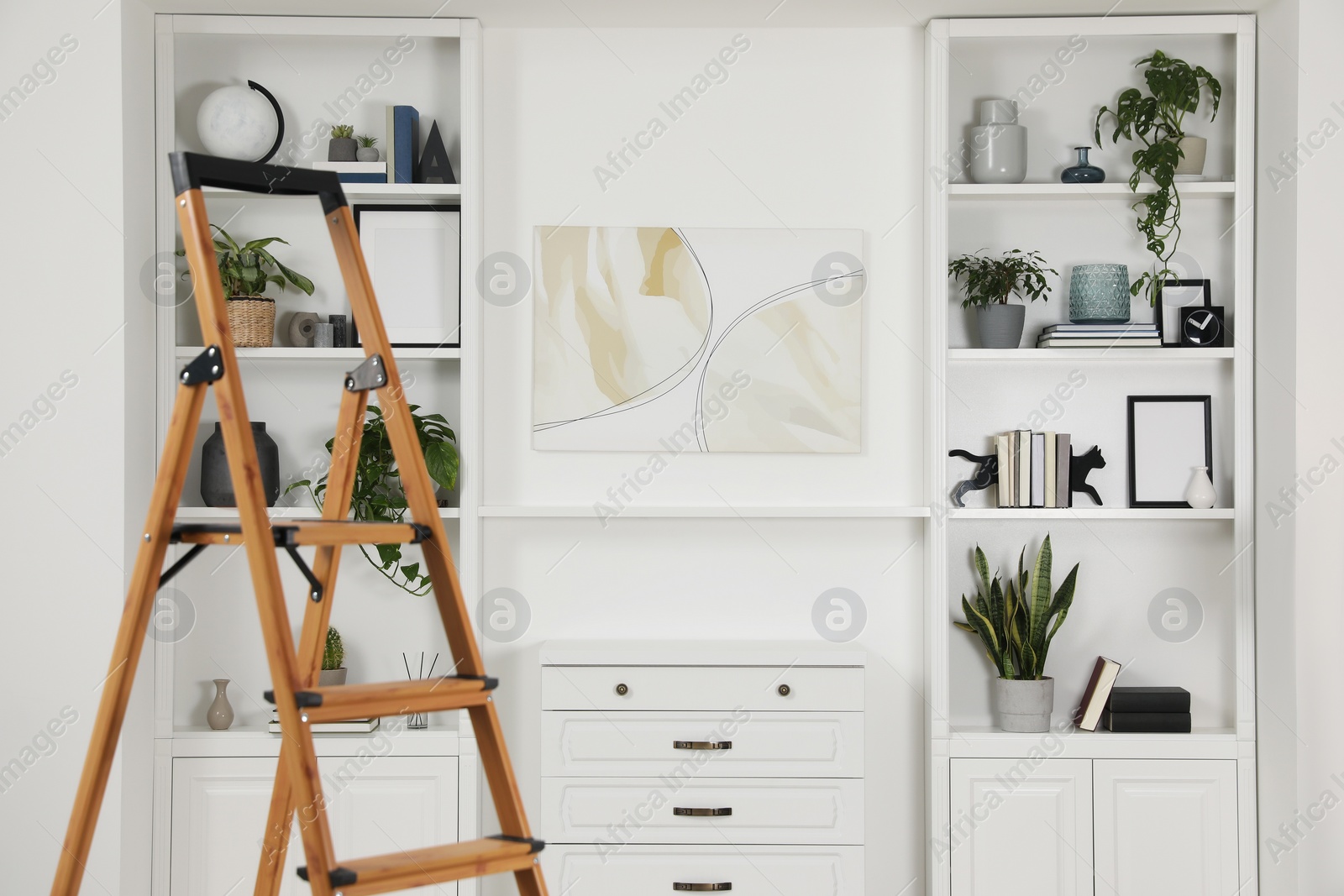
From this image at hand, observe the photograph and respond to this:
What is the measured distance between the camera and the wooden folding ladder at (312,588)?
1354 mm

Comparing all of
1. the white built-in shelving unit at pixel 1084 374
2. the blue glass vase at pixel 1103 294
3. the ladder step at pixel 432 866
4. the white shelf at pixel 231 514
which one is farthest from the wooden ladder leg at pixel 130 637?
the blue glass vase at pixel 1103 294

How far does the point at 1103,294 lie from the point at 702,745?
5.41 ft

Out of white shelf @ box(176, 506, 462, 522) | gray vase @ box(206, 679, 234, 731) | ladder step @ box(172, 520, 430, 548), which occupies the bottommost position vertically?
gray vase @ box(206, 679, 234, 731)

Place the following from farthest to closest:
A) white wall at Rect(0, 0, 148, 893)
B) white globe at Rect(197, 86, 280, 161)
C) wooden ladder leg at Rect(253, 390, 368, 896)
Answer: white globe at Rect(197, 86, 280, 161), white wall at Rect(0, 0, 148, 893), wooden ladder leg at Rect(253, 390, 368, 896)

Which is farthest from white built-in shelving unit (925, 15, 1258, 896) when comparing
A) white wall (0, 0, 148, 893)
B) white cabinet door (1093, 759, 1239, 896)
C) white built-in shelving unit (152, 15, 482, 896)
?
white wall (0, 0, 148, 893)

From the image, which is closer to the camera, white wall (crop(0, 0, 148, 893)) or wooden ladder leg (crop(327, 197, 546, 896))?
wooden ladder leg (crop(327, 197, 546, 896))

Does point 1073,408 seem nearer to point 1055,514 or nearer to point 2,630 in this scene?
point 1055,514

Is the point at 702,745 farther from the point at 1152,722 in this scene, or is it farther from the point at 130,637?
the point at 130,637

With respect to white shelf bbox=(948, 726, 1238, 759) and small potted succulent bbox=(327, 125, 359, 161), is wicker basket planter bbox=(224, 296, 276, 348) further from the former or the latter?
white shelf bbox=(948, 726, 1238, 759)

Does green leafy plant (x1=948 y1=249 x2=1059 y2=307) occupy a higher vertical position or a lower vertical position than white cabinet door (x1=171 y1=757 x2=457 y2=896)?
higher

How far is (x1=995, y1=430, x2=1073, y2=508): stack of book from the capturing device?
2678 mm

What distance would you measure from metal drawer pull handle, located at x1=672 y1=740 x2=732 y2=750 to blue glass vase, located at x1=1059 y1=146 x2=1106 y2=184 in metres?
1.80

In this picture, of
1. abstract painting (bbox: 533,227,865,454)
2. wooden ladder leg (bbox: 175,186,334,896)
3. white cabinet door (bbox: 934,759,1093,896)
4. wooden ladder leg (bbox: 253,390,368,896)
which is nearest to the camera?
wooden ladder leg (bbox: 175,186,334,896)

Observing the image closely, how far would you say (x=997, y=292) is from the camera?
2686 millimetres
